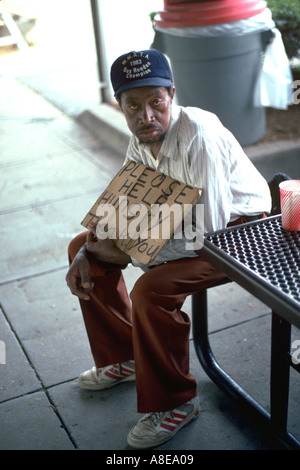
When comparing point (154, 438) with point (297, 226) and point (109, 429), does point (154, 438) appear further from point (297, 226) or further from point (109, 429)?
point (297, 226)

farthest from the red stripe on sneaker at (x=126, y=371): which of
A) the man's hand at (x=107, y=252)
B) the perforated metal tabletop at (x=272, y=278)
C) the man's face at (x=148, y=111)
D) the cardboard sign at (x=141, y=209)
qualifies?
the man's face at (x=148, y=111)

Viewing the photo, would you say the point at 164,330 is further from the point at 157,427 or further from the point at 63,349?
the point at 63,349

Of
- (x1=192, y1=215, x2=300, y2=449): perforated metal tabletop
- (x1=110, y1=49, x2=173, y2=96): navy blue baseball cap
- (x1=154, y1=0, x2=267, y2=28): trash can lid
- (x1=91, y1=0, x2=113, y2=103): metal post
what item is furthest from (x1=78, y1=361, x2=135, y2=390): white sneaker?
(x1=91, y1=0, x2=113, y2=103): metal post

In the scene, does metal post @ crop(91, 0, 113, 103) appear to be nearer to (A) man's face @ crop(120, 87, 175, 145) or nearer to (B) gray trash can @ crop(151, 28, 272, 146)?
(B) gray trash can @ crop(151, 28, 272, 146)

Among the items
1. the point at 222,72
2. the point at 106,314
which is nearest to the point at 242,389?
the point at 106,314

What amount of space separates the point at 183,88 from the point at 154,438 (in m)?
3.39

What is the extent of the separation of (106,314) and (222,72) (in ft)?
9.49

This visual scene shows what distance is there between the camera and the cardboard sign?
235 cm

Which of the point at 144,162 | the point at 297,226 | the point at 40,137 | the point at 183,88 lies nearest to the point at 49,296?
the point at 144,162

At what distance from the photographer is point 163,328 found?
243 centimetres

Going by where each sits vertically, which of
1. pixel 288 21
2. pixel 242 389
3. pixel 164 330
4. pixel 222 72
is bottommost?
pixel 242 389

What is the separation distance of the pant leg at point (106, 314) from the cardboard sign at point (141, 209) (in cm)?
19

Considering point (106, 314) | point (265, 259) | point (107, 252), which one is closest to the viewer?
point (265, 259)

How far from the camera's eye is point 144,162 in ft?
9.00
